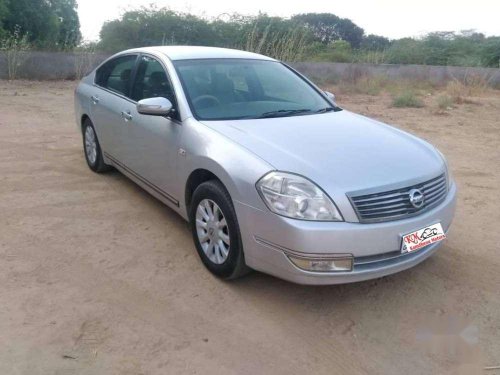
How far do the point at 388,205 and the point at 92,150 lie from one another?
3.70 m

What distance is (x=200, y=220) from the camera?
345 centimetres

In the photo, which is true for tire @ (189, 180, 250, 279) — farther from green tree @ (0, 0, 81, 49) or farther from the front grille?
green tree @ (0, 0, 81, 49)

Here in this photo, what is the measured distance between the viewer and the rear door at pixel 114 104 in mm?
4559

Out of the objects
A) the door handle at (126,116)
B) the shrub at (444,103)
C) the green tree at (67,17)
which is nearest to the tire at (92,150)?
the door handle at (126,116)

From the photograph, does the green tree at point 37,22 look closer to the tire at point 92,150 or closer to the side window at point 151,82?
the tire at point 92,150

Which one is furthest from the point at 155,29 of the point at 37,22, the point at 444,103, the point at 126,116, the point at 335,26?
the point at 335,26

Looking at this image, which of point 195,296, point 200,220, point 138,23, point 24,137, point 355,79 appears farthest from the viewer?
point 138,23

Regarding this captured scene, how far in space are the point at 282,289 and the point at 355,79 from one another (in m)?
13.6

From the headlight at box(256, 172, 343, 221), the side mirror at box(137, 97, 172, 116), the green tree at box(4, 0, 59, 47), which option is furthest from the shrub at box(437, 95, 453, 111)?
the green tree at box(4, 0, 59, 47)

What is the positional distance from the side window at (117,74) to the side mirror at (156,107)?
1.03 m

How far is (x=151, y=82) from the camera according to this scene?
4.24m

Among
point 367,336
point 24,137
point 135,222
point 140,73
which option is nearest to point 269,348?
point 367,336

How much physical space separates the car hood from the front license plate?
309 mm

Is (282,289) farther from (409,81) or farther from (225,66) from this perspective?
(409,81)
